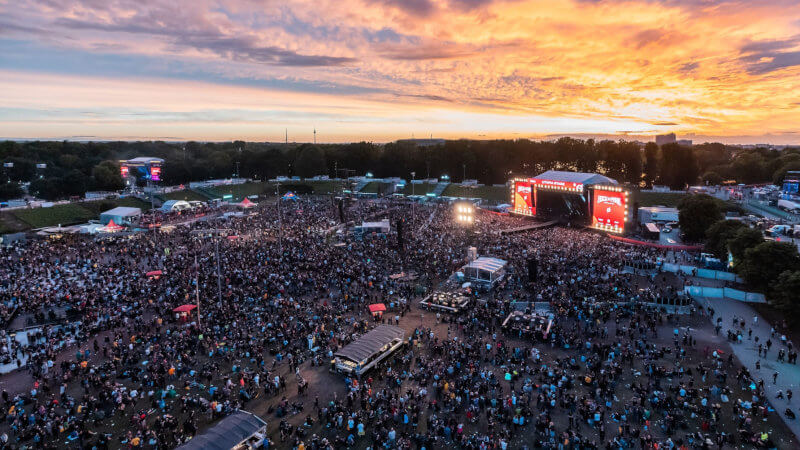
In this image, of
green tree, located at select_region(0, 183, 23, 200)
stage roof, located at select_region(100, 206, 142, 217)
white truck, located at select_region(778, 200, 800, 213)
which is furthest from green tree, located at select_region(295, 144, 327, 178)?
white truck, located at select_region(778, 200, 800, 213)

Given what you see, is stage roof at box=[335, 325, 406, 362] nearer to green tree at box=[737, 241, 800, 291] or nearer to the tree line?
green tree at box=[737, 241, 800, 291]

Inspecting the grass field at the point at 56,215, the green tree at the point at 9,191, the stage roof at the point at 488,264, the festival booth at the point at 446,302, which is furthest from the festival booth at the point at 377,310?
the green tree at the point at 9,191

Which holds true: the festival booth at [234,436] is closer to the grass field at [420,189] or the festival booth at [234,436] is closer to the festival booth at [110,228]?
the festival booth at [110,228]

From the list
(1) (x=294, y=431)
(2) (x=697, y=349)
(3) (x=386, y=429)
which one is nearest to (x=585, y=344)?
(2) (x=697, y=349)

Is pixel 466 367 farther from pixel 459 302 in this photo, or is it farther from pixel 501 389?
pixel 459 302

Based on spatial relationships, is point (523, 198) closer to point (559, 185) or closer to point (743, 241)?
point (559, 185)

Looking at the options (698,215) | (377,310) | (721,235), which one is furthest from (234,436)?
(698,215)
